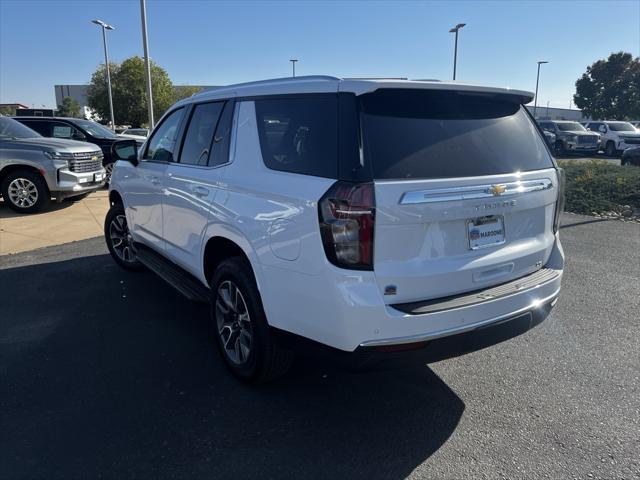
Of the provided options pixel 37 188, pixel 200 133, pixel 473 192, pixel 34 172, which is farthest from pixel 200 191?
pixel 34 172

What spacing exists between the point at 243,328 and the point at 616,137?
1094 inches

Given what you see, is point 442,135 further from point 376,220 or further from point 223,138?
point 223,138

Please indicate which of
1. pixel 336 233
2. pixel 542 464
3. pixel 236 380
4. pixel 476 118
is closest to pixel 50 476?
pixel 236 380

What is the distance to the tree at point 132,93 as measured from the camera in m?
44.1

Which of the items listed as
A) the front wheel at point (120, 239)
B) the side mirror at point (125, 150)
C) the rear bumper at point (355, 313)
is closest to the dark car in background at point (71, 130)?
the front wheel at point (120, 239)

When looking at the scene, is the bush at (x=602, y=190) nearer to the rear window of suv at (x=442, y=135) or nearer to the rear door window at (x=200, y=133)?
the rear window of suv at (x=442, y=135)

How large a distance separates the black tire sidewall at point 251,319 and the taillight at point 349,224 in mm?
772

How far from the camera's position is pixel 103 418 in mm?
3033

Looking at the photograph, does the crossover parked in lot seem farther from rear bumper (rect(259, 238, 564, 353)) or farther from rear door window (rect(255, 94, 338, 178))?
rear door window (rect(255, 94, 338, 178))

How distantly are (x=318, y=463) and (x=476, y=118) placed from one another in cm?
214

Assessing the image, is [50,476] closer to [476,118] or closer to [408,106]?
[408,106]

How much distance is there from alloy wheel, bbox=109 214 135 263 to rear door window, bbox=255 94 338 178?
3245 millimetres

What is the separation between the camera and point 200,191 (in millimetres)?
3732

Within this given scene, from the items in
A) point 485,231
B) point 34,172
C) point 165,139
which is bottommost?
point 34,172
